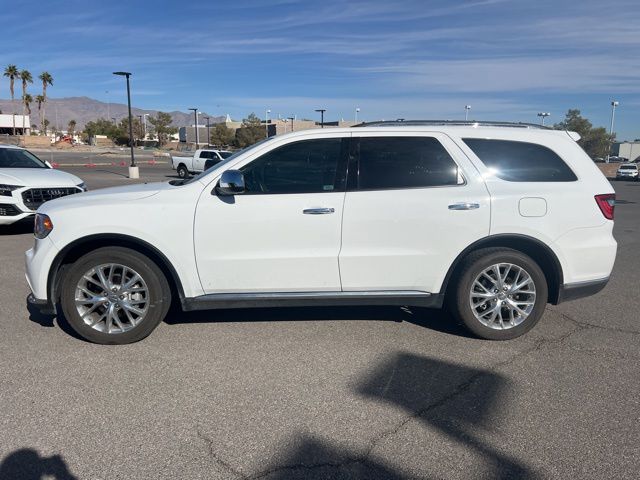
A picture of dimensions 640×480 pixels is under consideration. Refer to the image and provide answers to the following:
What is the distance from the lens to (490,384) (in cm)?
376

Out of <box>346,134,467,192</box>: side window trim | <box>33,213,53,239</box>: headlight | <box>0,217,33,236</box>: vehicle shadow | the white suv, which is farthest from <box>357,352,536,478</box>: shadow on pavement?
<box>0,217,33,236</box>: vehicle shadow

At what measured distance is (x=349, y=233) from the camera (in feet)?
14.3

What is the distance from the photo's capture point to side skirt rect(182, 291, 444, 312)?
441cm

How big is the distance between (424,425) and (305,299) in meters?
1.59

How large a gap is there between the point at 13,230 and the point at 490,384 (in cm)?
948

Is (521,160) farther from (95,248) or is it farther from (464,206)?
(95,248)

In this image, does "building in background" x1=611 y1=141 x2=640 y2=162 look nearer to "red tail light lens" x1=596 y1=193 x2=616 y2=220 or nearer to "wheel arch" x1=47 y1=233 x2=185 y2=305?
"red tail light lens" x1=596 y1=193 x2=616 y2=220

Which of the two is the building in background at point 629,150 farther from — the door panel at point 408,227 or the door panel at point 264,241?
the door panel at point 264,241

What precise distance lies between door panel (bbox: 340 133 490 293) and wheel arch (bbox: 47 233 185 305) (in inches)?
57.9

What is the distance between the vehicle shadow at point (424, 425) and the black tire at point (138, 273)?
71.3 inches

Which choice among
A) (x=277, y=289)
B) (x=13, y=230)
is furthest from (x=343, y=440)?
(x=13, y=230)

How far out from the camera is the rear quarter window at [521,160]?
457 centimetres

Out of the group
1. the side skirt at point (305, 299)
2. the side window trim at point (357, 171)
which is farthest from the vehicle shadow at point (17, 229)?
the side window trim at point (357, 171)

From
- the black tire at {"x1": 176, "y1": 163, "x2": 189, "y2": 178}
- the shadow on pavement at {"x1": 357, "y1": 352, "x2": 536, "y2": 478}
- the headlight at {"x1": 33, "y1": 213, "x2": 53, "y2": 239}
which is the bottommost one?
the shadow on pavement at {"x1": 357, "y1": 352, "x2": 536, "y2": 478}
